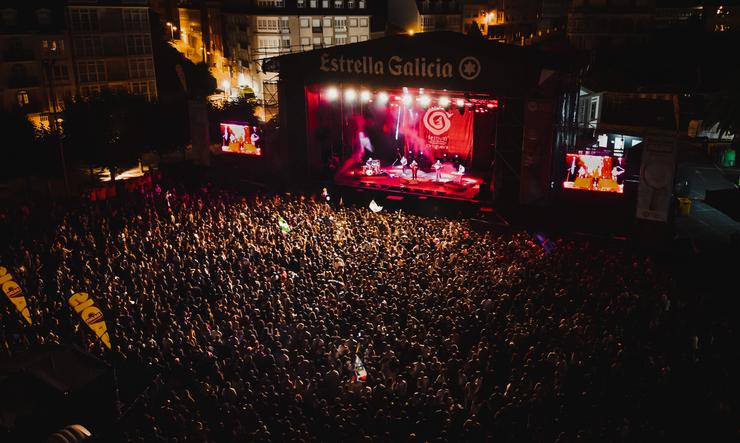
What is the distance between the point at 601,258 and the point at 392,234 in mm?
5560

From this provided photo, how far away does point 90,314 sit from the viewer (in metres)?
11.0

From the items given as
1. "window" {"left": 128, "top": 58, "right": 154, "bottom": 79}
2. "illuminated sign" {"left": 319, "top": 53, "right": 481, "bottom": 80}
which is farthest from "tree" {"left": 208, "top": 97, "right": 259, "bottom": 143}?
"illuminated sign" {"left": 319, "top": 53, "right": 481, "bottom": 80}

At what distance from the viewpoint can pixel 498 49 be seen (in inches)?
763

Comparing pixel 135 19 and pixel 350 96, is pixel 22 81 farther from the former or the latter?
pixel 350 96

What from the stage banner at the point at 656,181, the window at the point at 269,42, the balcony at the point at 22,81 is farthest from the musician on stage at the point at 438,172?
the window at the point at 269,42

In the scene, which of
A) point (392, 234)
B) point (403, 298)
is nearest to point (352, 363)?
point (403, 298)

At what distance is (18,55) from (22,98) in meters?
2.48

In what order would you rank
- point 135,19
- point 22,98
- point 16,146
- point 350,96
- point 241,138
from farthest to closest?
point 135,19, point 22,98, point 16,146, point 350,96, point 241,138

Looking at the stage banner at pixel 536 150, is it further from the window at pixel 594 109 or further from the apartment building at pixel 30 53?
the apartment building at pixel 30 53

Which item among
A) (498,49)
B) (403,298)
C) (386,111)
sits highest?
(498,49)

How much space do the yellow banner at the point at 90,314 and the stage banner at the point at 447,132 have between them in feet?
57.4

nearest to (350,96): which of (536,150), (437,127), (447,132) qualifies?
(437,127)

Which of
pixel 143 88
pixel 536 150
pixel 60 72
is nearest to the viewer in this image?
pixel 536 150

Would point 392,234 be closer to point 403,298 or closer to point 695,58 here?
point 403,298
